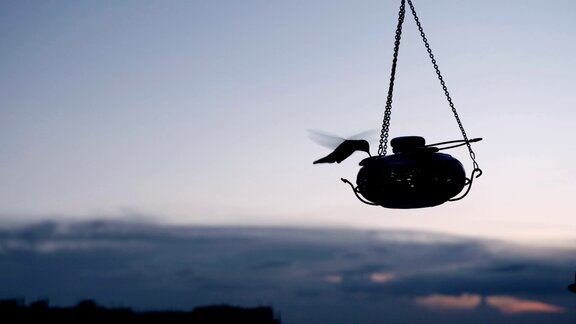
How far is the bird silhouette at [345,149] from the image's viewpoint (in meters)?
3.61

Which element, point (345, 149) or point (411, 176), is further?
point (345, 149)

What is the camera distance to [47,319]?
107 feet

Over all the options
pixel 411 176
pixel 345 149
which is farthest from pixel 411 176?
pixel 345 149

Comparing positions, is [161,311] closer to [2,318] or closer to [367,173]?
[2,318]

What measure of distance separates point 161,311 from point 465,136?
34.4 metres

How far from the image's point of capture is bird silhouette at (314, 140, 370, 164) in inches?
142

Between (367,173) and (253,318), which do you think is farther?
(253,318)

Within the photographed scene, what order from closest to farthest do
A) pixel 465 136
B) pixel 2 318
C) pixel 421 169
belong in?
pixel 421 169, pixel 465 136, pixel 2 318

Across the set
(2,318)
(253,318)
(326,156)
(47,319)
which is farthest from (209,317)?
(326,156)

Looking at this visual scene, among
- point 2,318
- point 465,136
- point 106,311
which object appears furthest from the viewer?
point 106,311

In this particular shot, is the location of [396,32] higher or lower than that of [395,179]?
higher

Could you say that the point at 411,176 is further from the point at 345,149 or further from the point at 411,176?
the point at 345,149

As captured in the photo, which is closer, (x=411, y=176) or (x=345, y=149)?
(x=411, y=176)

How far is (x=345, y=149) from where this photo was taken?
3.68m
